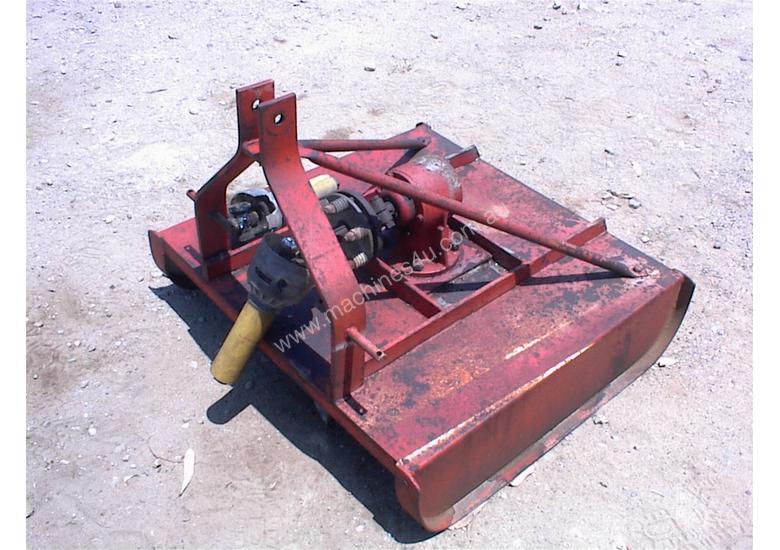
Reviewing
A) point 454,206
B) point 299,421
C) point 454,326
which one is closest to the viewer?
point 454,206

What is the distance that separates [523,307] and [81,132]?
8.73 feet

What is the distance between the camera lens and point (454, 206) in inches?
96.7

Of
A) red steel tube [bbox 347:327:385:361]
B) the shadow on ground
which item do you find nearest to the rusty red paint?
red steel tube [bbox 347:327:385:361]

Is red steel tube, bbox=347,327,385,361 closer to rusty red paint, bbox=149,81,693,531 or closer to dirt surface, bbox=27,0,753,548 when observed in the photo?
rusty red paint, bbox=149,81,693,531

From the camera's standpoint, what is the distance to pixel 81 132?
4.20 m

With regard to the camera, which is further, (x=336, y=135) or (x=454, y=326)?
(x=336, y=135)

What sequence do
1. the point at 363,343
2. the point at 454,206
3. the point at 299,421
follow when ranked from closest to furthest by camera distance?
1. the point at 363,343
2. the point at 454,206
3. the point at 299,421

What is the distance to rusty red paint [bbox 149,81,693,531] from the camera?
223 cm

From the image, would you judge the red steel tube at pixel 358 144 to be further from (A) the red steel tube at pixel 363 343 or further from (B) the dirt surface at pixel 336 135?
(B) the dirt surface at pixel 336 135

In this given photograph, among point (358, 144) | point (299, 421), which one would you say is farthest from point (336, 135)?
point (299, 421)

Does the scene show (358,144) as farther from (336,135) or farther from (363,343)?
(336,135)

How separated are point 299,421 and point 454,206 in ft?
3.08

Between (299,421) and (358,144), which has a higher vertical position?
(358,144)

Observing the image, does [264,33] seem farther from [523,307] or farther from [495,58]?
[523,307]
